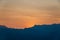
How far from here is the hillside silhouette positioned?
99 cm

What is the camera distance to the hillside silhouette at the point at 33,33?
0.99m

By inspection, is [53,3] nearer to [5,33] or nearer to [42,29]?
[42,29]

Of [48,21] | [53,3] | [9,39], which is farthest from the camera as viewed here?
[53,3]

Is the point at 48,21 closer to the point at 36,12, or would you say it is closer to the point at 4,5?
the point at 36,12

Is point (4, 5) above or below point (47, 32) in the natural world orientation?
above

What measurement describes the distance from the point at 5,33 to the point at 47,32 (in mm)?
319

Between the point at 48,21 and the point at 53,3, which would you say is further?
the point at 53,3

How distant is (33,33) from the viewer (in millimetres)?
1021

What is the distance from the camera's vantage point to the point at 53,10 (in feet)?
4.55

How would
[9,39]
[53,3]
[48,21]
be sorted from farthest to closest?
[53,3], [48,21], [9,39]

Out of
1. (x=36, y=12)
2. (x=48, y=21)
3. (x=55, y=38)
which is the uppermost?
(x=36, y=12)

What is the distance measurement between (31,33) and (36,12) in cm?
38

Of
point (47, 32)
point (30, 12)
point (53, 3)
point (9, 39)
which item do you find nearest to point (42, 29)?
point (47, 32)

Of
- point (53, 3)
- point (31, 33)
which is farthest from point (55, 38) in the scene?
point (53, 3)
